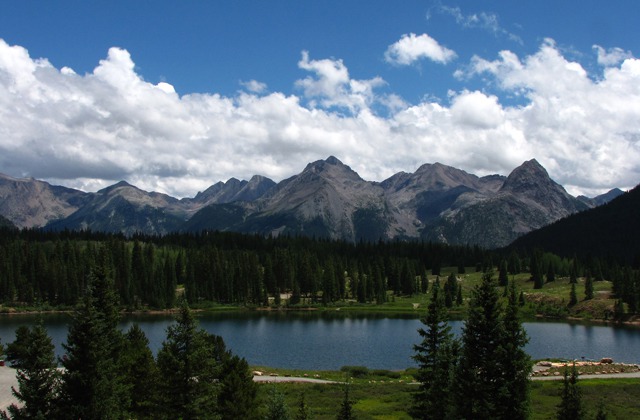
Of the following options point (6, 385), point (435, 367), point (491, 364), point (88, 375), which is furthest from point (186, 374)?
point (6, 385)

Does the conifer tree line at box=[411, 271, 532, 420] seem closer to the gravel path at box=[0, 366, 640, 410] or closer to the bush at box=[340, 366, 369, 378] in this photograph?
the gravel path at box=[0, 366, 640, 410]

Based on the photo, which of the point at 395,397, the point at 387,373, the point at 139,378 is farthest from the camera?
the point at 387,373

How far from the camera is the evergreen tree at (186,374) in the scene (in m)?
34.4

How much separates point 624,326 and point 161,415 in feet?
485

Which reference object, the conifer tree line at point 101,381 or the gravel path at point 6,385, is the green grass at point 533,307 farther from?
the conifer tree line at point 101,381

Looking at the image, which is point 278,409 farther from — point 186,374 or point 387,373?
point 387,373

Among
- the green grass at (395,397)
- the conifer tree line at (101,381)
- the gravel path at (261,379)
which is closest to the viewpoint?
the conifer tree line at (101,381)

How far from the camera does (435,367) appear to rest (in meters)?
37.8

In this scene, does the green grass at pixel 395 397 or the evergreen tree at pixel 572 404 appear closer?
the evergreen tree at pixel 572 404

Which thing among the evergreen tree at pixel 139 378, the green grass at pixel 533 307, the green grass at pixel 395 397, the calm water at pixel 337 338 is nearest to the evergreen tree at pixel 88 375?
the evergreen tree at pixel 139 378

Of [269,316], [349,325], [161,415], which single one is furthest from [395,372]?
[269,316]

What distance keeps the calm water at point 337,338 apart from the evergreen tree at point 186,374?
178 feet

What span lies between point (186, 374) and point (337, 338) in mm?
88087

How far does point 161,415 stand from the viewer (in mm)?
36031
